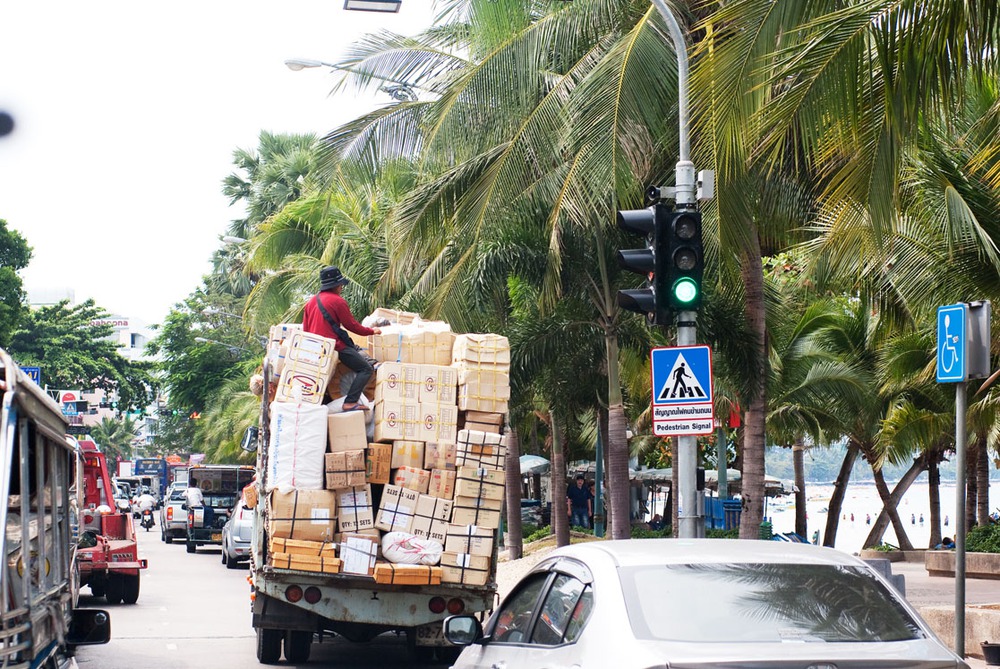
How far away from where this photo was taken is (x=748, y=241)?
1361 cm

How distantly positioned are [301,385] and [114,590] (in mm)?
8104

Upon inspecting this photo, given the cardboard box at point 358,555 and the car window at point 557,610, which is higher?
the car window at point 557,610

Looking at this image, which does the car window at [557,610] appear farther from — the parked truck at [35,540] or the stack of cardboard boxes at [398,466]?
the stack of cardboard boxes at [398,466]

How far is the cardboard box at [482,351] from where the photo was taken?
471 inches

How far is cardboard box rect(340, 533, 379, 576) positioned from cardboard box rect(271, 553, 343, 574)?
0.12 meters

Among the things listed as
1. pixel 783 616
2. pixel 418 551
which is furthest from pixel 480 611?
pixel 783 616

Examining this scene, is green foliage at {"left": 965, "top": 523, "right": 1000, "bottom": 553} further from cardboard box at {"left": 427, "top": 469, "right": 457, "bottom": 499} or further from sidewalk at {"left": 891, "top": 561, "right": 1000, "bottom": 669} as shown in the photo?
cardboard box at {"left": 427, "top": 469, "right": 457, "bottom": 499}

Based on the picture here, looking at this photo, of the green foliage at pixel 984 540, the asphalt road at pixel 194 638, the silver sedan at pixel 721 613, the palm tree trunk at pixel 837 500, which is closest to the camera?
the silver sedan at pixel 721 613

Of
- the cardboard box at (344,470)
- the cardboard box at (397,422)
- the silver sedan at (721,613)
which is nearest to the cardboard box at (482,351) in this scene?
the cardboard box at (397,422)

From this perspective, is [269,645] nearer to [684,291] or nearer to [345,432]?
[345,432]

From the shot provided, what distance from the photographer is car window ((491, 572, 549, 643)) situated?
6.29m

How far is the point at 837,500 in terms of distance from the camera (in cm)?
3572

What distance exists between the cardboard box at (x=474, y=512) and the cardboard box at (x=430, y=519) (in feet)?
0.35

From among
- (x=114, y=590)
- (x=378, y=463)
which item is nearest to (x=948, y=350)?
(x=378, y=463)
